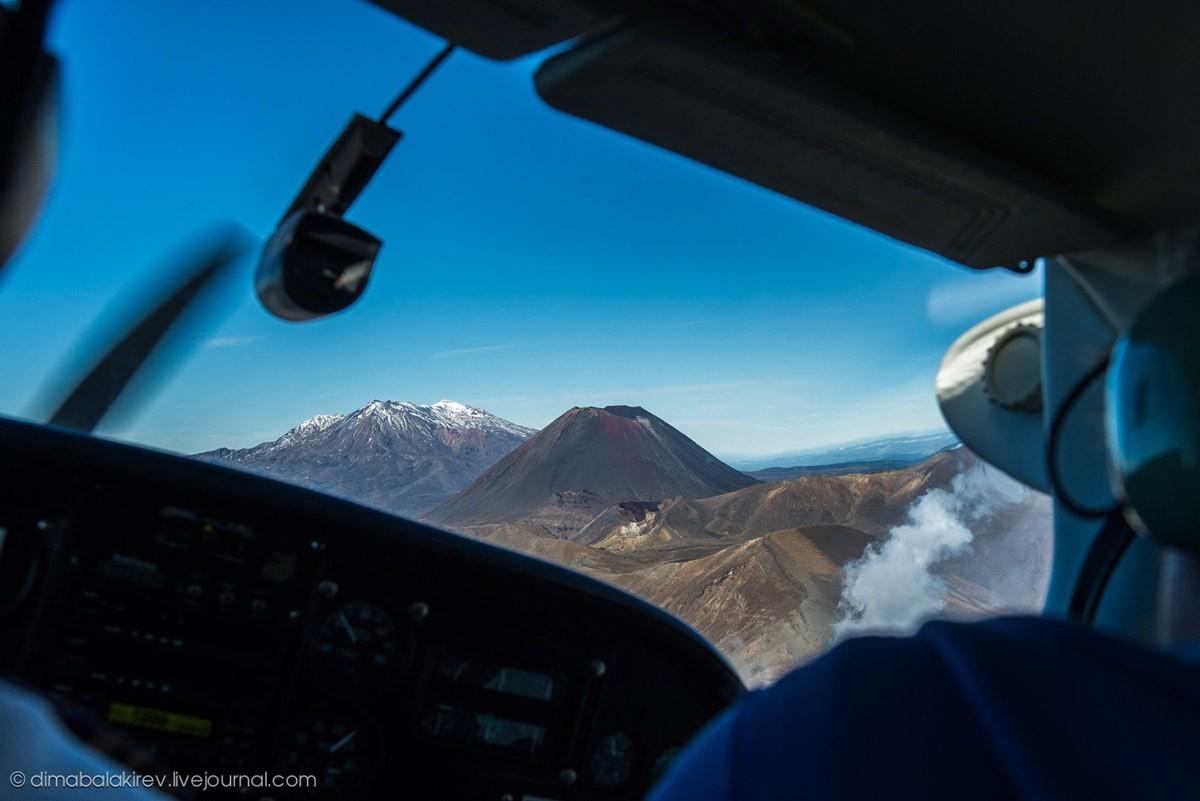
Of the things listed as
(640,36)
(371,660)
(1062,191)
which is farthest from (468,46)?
(371,660)

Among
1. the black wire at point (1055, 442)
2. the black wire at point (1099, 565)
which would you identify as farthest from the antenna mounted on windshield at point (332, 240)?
the black wire at point (1099, 565)

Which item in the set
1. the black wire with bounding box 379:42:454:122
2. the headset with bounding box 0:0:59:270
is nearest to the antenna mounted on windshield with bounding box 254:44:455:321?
the black wire with bounding box 379:42:454:122

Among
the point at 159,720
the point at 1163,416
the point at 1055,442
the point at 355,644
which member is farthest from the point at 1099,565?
the point at 159,720

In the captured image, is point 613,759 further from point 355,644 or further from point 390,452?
point 390,452

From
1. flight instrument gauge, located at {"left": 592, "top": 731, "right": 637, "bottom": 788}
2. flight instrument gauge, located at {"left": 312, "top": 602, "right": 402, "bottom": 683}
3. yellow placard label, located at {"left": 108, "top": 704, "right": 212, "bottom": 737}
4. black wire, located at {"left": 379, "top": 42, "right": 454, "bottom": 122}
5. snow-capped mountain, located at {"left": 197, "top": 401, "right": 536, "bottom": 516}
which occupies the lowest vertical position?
flight instrument gauge, located at {"left": 592, "top": 731, "right": 637, "bottom": 788}

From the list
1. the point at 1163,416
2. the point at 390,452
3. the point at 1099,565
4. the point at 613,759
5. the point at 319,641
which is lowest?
the point at 613,759

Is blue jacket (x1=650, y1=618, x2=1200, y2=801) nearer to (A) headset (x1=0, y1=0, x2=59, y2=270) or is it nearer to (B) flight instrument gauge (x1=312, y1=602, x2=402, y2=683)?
(A) headset (x1=0, y1=0, x2=59, y2=270)
